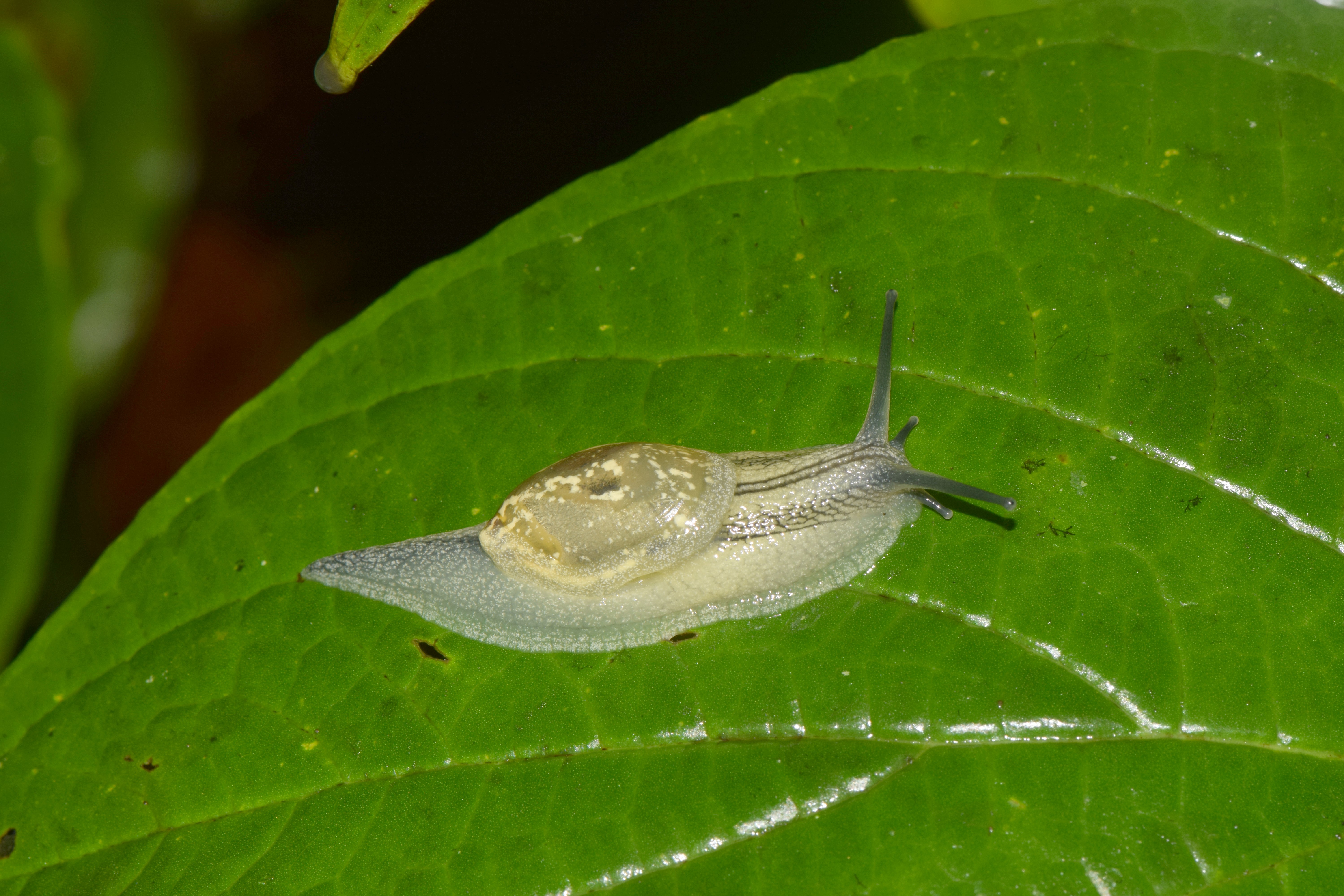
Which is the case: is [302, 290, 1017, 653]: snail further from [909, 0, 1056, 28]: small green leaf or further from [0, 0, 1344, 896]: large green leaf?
[909, 0, 1056, 28]: small green leaf

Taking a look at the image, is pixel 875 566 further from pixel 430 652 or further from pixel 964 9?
pixel 964 9

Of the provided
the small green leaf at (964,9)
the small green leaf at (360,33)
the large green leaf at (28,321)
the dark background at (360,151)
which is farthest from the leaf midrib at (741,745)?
the dark background at (360,151)

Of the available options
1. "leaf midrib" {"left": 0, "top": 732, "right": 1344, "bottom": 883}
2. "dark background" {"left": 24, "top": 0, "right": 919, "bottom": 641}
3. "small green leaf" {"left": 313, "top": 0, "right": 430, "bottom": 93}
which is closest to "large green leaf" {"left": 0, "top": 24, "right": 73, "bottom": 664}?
"dark background" {"left": 24, "top": 0, "right": 919, "bottom": 641}

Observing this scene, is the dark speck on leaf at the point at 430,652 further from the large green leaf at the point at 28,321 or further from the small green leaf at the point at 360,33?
the large green leaf at the point at 28,321

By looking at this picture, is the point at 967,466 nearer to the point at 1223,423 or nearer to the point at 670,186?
the point at 1223,423

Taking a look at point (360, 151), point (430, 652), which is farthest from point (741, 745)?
point (360, 151)

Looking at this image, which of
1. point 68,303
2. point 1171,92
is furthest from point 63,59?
point 1171,92
